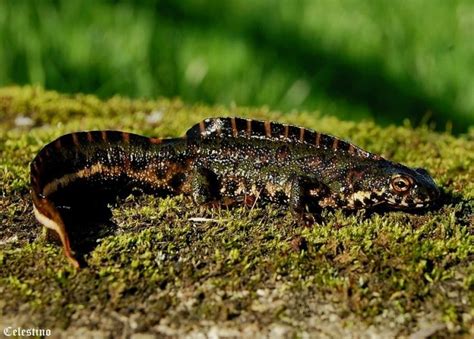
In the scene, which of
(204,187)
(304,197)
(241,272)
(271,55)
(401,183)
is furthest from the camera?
(271,55)

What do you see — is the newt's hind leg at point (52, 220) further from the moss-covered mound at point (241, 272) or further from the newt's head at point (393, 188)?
the newt's head at point (393, 188)

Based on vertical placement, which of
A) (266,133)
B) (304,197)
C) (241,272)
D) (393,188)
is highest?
(266,133)

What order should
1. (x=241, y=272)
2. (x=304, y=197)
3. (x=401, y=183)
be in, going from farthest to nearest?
(x=304, y=197)
(x=401, y=183)
(x=241, y=272)

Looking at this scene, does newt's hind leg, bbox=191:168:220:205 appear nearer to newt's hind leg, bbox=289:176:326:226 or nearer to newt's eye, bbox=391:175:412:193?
newt's hind leg, bbox=289:176:326:226

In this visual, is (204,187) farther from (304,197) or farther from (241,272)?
(241,272)

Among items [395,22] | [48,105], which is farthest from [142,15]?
[395,22]

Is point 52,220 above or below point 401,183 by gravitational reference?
below

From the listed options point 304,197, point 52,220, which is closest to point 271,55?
point 304,197

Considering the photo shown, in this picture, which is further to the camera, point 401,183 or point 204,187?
point 204,187

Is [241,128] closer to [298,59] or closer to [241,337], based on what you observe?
[241,337]
